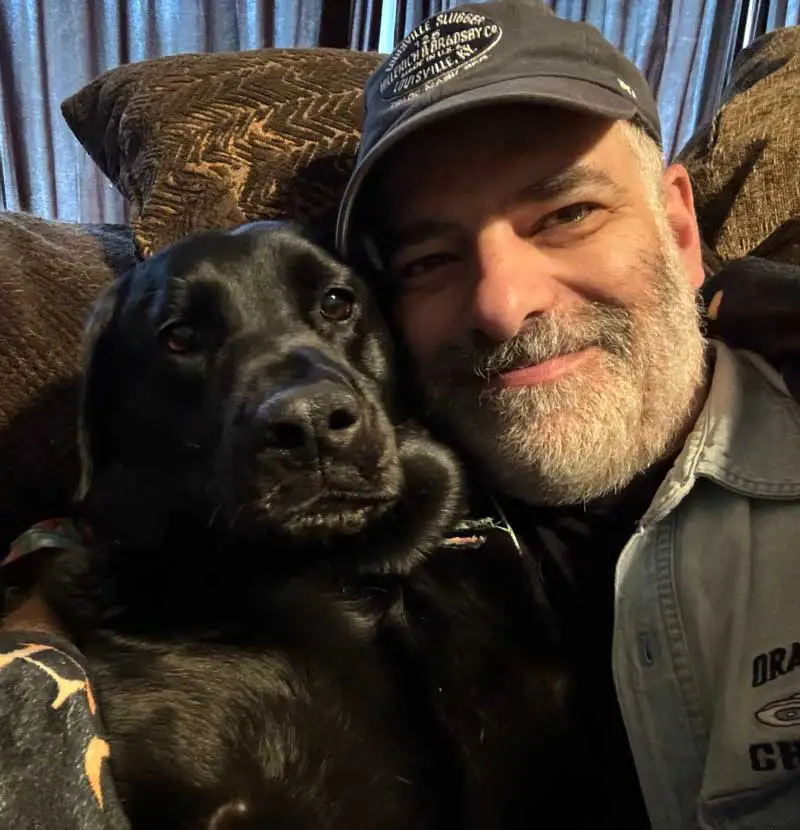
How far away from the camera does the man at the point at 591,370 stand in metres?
0.92

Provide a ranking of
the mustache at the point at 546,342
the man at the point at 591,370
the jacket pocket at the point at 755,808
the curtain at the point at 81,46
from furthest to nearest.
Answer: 1. the curtain at the point at 81,46
2. the mustache at the point at 546,342
3. the man at the point at 591,370
4. the jacket pocket at the point at 755,808

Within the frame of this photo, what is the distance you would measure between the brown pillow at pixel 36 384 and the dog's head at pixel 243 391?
0.11 m

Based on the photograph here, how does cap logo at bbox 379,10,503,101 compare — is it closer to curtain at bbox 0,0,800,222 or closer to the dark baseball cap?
the dark baseball cap

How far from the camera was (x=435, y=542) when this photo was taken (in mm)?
1045

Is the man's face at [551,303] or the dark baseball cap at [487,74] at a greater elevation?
the dark baseball cap at [487,74]

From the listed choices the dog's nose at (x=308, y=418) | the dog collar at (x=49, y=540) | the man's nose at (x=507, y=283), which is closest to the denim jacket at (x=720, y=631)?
the man's nose at (x=507, y=283)

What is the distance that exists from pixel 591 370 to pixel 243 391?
418mm

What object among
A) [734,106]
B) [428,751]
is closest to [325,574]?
[428,751]

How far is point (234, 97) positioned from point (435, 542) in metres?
0.79

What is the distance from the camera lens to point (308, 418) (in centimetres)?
88

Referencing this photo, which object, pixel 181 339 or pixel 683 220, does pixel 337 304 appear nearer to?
pixel 181 339

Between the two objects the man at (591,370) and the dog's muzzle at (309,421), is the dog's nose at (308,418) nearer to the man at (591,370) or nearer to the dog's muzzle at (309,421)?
the dog's muzzle at (309,421)

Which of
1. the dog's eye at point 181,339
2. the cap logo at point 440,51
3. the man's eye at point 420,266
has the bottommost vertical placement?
the dog's eye at point 181,339

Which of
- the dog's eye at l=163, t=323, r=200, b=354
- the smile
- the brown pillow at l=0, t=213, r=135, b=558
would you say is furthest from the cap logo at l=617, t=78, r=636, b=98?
the brown pillow at l=0, t=213, r=135, b=558
